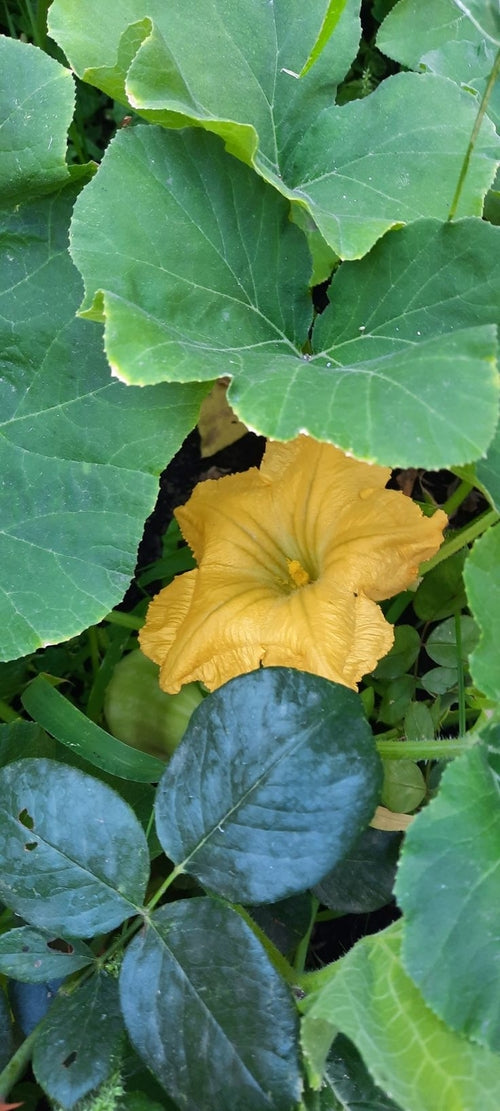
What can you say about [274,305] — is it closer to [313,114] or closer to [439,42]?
[313,114]

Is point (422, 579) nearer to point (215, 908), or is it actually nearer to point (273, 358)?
point (273, 358)

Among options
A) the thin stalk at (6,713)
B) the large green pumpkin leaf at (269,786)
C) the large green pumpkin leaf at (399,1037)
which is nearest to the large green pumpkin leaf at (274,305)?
the large green pumpkin leaf at (269,786)

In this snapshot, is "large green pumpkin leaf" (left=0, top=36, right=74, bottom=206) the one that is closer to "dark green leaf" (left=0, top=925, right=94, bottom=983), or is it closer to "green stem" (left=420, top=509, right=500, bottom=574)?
"green stem" (left=420, top=509, right=500, bottom=574)

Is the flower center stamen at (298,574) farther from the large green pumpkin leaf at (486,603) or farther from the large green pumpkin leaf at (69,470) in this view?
the large green pumpkin leaf at (486,603)

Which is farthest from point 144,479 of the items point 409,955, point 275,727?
point 409,955

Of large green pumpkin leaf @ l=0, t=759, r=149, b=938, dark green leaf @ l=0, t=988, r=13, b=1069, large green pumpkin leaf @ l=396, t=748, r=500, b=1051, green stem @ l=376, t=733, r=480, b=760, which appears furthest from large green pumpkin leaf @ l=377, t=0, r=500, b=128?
dark green leaf @ l=0, t=988, r=13, b=1069

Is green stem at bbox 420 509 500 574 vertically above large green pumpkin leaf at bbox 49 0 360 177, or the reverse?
large green pumpkin leaf at bbox 49 0 360 177
